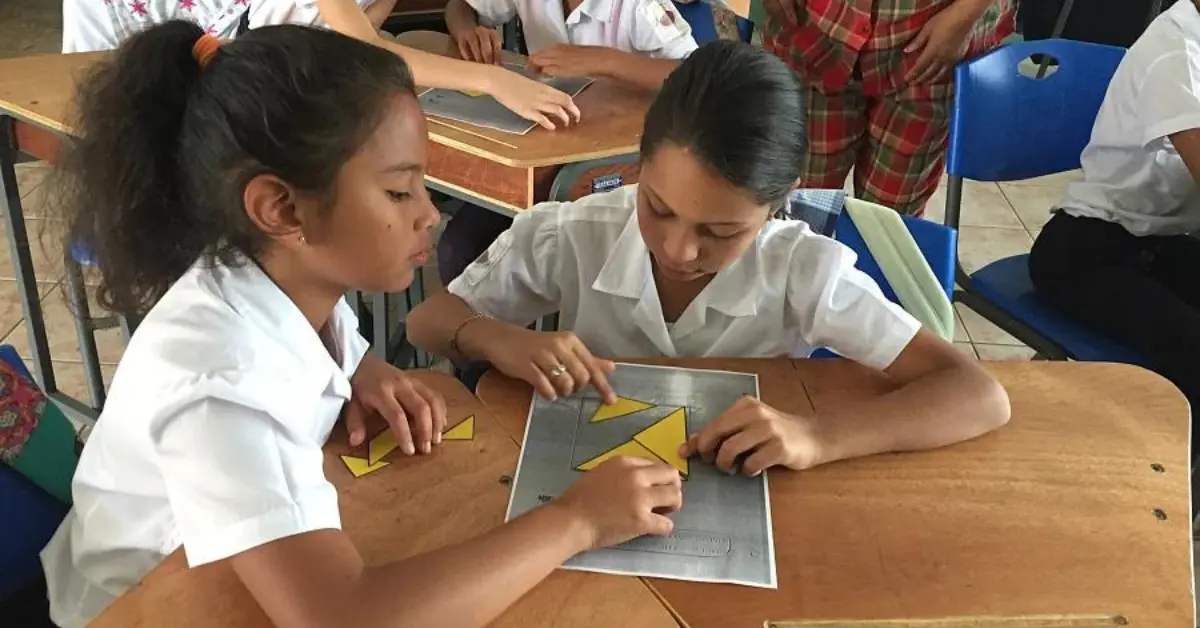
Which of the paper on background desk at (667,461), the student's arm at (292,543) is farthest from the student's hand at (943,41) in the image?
the student's arm at (292,543)

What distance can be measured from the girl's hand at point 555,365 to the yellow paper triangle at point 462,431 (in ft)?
0.30

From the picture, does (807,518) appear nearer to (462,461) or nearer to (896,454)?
(896,454)

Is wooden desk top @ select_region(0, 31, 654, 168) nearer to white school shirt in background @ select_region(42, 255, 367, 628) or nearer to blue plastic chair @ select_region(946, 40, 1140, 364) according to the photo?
blue plastic chair @ select_region(946, 40, 1140, 364)

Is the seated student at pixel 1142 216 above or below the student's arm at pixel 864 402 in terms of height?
below

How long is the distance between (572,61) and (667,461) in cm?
130

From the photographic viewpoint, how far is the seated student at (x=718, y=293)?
117 centimetres

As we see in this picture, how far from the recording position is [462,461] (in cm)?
110

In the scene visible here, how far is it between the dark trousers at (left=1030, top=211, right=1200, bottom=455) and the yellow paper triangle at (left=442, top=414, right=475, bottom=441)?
1.31 meters

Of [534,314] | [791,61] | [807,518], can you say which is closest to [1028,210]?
[791,61]

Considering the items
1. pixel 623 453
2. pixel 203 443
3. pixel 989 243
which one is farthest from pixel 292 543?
pixel 989 243

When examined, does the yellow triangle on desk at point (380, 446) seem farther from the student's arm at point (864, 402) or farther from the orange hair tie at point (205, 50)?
the orange hair tie at point (205, 50)

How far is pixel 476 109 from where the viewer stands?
205cm

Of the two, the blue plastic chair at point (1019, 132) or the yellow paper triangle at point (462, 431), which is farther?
the blue plastic chair at point (1019, 132)

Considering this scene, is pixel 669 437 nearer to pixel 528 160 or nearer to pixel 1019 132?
pixel 528 160
